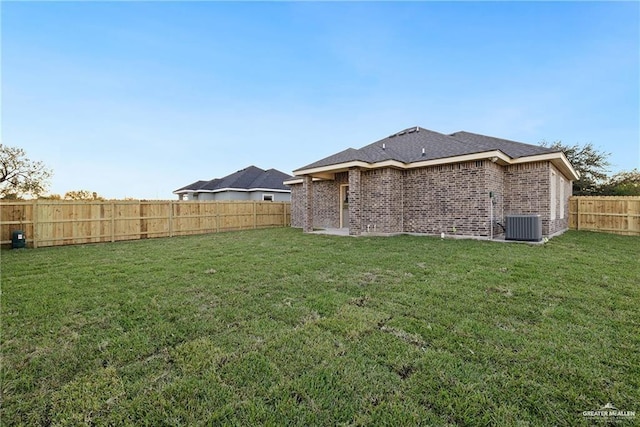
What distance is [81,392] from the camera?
1992 millimetres

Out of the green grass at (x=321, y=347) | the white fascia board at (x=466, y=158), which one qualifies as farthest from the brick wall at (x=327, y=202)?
the green grass at (x=321, y=347)

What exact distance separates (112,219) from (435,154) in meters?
13.1

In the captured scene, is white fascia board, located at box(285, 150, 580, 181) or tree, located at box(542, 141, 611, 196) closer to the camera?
white fascia board, located at box(285, 150, 580, 181)

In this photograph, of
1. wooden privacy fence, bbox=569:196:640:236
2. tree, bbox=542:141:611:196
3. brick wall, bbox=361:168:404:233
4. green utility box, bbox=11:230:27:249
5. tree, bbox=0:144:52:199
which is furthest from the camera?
tree, bbox=542:141:611:196

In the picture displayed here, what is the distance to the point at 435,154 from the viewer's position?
11.1 meters

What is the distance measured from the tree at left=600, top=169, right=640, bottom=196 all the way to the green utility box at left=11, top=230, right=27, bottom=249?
31.3 meters

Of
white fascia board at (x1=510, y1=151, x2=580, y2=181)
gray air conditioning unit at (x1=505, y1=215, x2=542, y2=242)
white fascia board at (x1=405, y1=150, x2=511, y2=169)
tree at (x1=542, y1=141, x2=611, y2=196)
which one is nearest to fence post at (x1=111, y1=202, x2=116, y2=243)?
white fascia board at (x1=405, y1=150, x2=511, y2=169)

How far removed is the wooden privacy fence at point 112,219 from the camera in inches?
372

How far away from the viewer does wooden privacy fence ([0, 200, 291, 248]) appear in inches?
372

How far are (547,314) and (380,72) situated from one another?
42.7 ft

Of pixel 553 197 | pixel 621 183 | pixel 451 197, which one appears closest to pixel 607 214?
pixel 553 197

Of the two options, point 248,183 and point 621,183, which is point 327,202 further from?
point 621,183

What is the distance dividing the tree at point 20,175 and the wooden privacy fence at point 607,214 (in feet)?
110

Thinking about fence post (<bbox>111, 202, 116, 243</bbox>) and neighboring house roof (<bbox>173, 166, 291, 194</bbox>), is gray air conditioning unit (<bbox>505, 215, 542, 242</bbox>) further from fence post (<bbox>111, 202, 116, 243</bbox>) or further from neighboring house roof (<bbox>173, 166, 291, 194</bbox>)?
neighboring house roof (<bbox>173, 166, 291, 194</bbox>)
